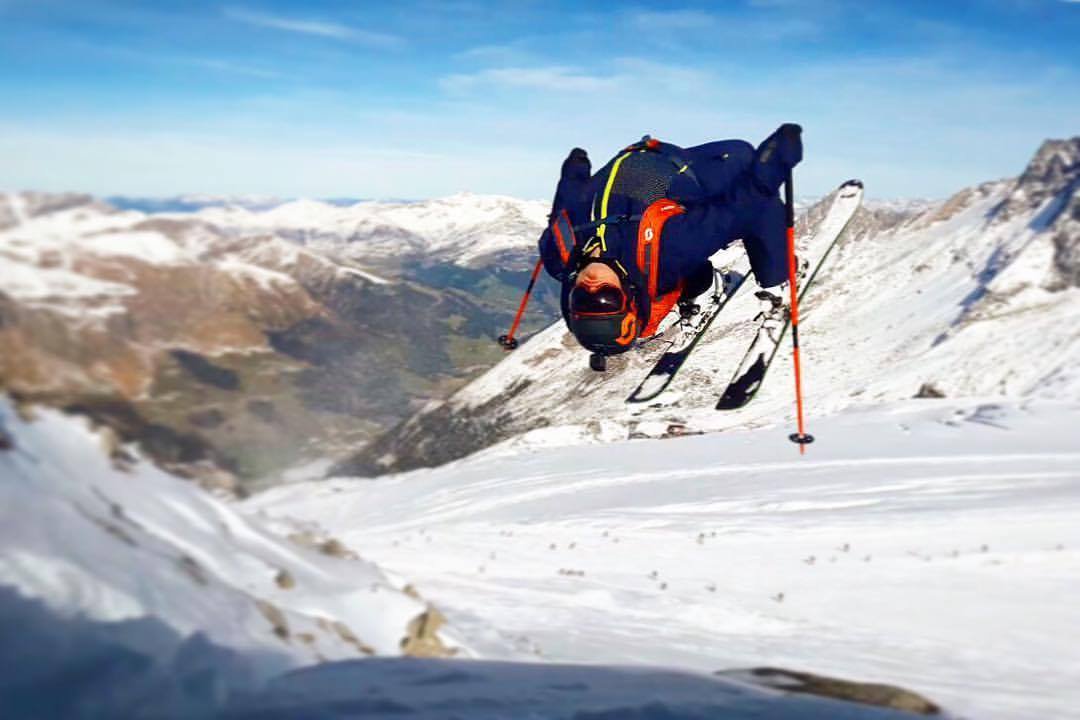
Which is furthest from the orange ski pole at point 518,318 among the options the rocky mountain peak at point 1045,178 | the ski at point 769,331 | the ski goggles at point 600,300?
the rocky mountain peak at point 1045,178

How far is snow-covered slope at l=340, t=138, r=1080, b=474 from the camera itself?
44.1 ft

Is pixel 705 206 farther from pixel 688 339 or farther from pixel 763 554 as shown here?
pixel 763 554

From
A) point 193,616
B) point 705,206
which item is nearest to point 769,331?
point 705,206

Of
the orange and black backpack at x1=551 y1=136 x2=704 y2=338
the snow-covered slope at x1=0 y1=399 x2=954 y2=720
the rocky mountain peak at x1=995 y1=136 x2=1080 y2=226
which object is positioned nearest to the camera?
the snow-covered slope at x1=0 y1=399 x2=954 y2=720

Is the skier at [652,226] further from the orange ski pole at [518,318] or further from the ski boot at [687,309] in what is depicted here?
the orange ski pole at [518,318]

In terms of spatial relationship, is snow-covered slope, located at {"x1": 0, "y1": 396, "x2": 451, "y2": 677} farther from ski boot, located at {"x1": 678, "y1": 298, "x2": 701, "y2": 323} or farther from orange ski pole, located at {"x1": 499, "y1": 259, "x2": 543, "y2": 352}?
ski boot, located at {"x1": 678, "y1": 298, "x2": 701, "y2": 323}

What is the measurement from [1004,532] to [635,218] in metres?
8.04

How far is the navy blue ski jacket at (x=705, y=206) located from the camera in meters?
8.27

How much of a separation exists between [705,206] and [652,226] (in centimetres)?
88

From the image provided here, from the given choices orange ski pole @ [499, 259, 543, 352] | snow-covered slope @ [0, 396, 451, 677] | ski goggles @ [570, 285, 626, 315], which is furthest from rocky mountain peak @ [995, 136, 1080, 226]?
snow-covered slope @ [0, 396, 451, 677]

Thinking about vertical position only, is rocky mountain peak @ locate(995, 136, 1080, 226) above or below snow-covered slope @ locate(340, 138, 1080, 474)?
above

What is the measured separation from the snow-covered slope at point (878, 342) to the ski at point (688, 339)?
59 cm

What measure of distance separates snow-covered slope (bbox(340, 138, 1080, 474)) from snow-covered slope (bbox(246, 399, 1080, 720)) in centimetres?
97

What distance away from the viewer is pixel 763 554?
1070 centimetres
